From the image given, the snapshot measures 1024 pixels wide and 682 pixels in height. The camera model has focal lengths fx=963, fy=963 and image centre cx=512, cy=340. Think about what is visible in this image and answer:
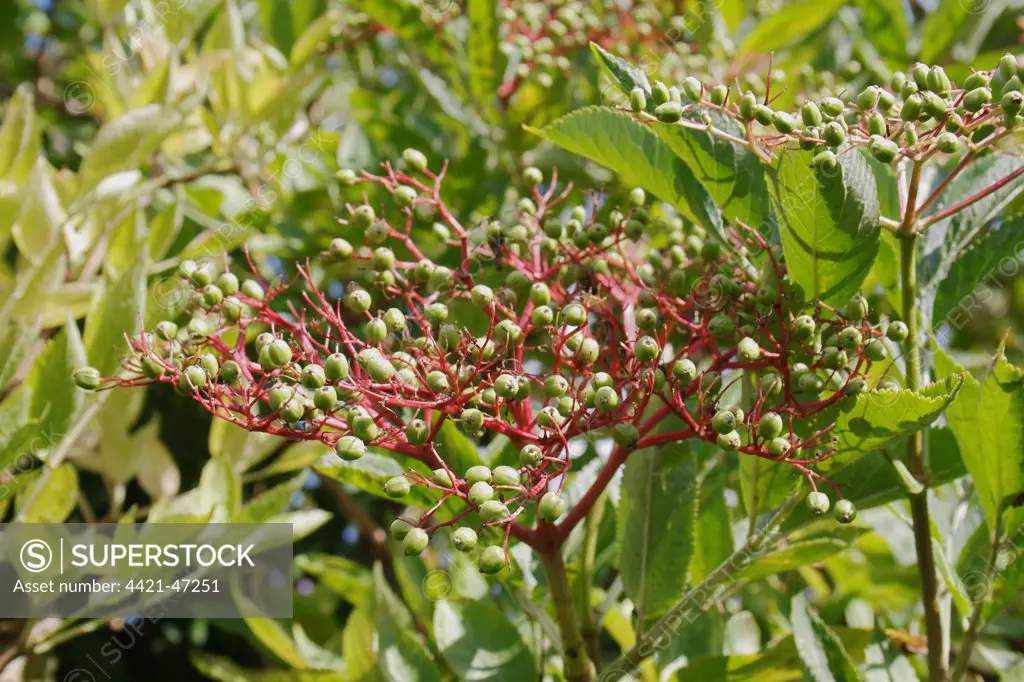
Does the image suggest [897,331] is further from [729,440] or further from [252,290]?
[252,290]

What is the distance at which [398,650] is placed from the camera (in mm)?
1654

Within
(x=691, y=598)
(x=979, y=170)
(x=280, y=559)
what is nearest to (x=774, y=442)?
(x=691, y=598)

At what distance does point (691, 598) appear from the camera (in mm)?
1394

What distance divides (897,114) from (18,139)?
182 centimetres

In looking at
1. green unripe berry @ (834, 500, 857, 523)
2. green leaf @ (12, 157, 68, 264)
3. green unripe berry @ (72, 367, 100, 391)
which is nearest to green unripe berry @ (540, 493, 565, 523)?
green unripe berry @ (834, 500, 857, 523)

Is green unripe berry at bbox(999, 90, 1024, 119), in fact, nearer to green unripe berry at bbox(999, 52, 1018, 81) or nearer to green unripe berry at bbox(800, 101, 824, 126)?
green unripe berry at bbox(999, 52, 1018, 81)

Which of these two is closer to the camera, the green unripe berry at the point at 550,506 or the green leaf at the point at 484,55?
the green unripe berry at the point at 550,506

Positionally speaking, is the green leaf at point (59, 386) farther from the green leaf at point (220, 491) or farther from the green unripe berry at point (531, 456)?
the green unripe berry at point (531, 456)

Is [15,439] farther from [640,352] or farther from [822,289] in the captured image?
[822,289]

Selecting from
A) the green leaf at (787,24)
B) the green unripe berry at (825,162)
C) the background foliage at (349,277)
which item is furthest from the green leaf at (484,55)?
the green unripe berry at (825,162)

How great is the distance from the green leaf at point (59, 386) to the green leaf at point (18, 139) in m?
0.65

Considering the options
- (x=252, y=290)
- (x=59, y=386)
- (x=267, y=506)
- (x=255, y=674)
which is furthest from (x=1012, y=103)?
(x=255, y=674)

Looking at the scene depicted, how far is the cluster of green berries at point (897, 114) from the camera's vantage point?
3.75ft

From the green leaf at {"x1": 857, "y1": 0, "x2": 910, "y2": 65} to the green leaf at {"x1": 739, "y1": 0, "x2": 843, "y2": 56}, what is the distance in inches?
7.9
